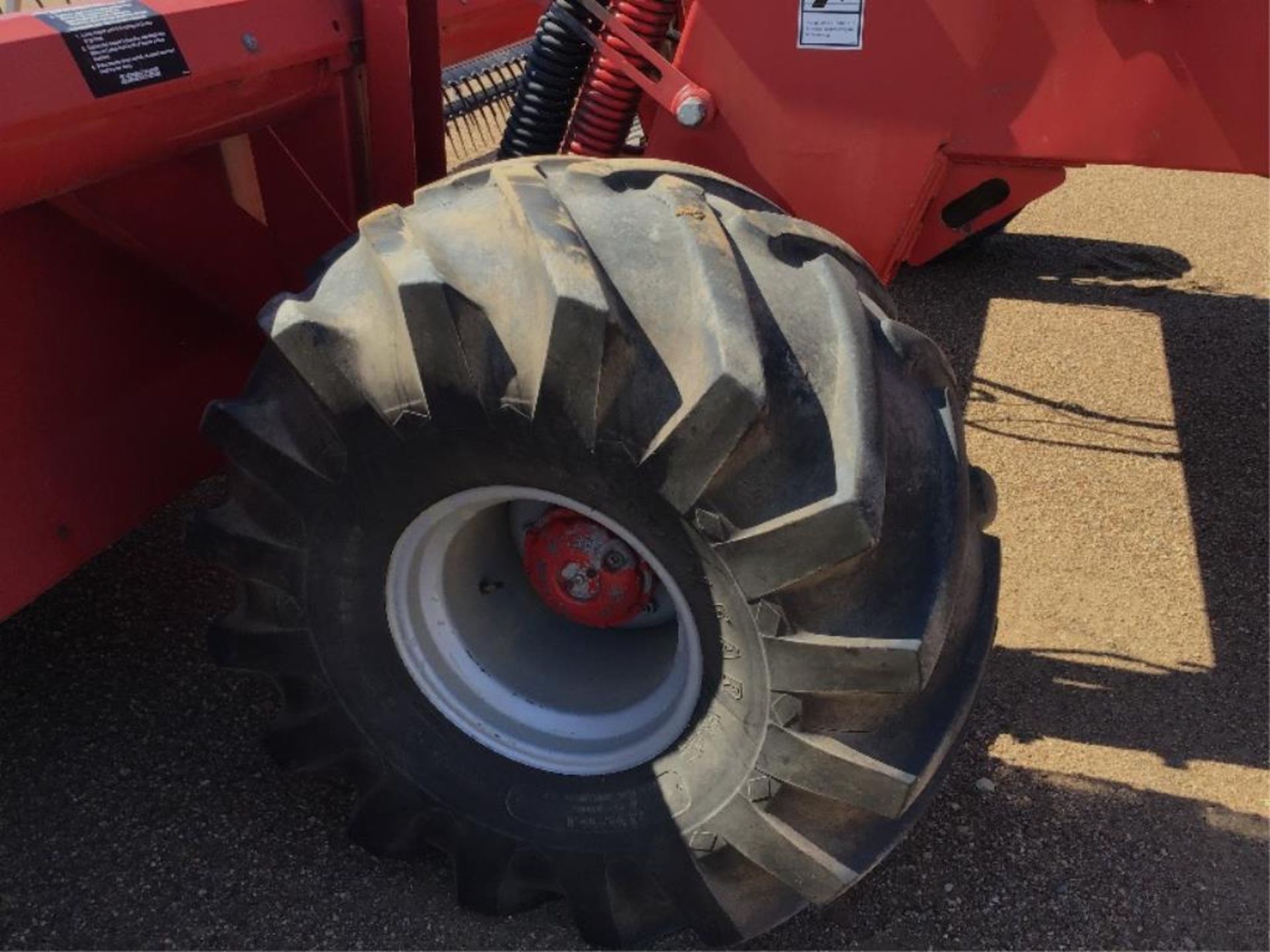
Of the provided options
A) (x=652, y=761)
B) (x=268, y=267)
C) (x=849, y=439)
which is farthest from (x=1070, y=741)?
(x=268, y=267)

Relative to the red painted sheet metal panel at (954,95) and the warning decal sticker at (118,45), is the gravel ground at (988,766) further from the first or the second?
the warning decal sticker at (118,45)

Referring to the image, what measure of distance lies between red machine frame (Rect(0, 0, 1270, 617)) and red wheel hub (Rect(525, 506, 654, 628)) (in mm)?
730

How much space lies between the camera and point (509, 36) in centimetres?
363

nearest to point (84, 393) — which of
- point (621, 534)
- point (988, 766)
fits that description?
point (621, 534)

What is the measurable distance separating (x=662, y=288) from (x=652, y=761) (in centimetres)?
81

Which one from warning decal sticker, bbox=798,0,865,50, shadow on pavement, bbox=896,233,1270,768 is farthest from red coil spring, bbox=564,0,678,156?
shadow on pavement, bbox=896,233,1270,768

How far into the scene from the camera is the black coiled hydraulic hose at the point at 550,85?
2469 millimetres

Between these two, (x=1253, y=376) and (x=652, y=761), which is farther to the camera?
(x=1253, y=376)

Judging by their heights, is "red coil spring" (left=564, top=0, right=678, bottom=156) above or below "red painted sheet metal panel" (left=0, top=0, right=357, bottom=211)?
below

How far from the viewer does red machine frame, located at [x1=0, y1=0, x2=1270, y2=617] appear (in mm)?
2109

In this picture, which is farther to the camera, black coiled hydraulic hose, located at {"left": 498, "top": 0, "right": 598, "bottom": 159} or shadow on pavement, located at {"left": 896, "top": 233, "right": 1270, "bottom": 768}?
shadow on pavement, located at {"left": 896, "top": 233, "right": 1270, "bottom": 768}

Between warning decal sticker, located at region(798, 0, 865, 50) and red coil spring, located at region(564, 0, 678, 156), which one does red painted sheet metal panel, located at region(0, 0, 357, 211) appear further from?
warning decal sticker, located at region(798, 0, 865, 50)

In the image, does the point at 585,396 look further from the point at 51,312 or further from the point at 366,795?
the point at 51,312

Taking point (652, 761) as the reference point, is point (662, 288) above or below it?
above
